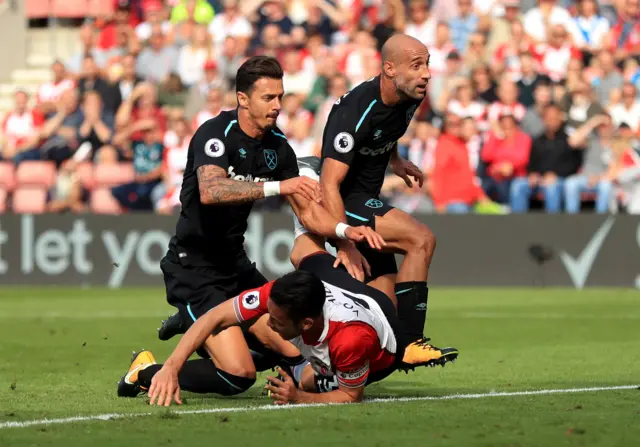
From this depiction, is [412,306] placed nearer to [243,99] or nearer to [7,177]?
[243,99]

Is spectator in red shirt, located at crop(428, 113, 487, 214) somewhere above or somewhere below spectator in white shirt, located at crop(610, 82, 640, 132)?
below

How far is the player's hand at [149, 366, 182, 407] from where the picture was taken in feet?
25.1

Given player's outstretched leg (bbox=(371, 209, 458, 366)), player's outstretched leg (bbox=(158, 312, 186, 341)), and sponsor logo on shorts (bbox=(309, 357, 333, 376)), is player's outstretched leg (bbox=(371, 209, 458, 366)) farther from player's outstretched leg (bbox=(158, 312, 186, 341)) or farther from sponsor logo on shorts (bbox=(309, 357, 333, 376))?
player's outstretched leg (bbox=(158, 312, 186, 341))

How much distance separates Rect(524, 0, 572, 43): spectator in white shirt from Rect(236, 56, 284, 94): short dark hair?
13933 millimetres

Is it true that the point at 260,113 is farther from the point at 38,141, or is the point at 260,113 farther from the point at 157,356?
the point at 38,141

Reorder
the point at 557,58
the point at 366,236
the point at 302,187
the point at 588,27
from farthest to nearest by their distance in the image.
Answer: the point at 588,27 < the point at 557,58 < the point at 366,236 < the point at 302,187

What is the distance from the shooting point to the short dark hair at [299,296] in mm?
7238

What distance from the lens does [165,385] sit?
7.64m

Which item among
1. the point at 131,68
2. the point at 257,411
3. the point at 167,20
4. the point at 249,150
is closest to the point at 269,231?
the point at 131,68

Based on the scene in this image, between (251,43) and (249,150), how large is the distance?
14.7 metres

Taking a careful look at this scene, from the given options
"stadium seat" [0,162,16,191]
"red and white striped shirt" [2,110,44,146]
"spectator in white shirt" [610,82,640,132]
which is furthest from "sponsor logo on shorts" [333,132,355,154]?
"red and white striped shirt" [2,110,44,146]

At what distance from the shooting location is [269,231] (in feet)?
64.6

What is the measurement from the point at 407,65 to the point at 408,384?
7.25ft

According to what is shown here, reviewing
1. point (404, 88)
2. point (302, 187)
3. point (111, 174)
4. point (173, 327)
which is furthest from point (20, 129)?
point (302, 187)
